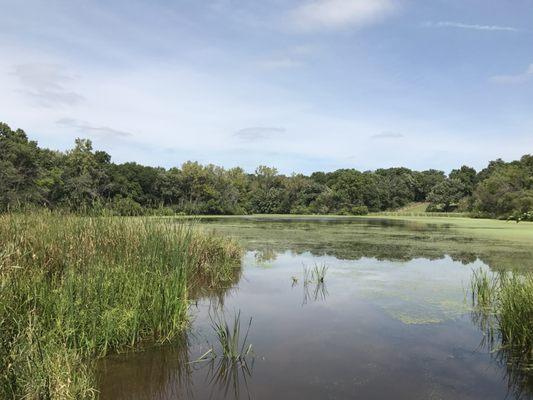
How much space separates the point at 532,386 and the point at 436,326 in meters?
1.74

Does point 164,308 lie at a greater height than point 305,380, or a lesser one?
greater

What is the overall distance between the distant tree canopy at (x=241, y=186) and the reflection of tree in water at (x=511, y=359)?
51.8 feet

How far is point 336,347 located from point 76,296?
2.78 metres

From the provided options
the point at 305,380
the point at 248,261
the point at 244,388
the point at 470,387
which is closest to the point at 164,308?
the point at 244,388

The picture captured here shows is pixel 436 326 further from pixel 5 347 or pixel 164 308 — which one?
pixel 5 347

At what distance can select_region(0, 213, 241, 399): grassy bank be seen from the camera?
2830mm

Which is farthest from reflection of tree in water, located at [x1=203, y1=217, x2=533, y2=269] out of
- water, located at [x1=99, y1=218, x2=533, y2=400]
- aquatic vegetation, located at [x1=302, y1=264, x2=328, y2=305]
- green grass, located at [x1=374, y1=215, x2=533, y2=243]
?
aquatic vegetation, located at [x1=302, y1=264, x2=328, y2=305]

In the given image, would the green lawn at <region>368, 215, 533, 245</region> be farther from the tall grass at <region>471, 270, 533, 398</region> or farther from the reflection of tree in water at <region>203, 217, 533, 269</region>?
the tall grass at <region>471, 270, 533, 398</region>

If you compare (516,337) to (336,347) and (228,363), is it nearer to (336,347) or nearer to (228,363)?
(336,347)

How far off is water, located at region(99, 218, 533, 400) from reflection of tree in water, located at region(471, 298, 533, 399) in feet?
0.12

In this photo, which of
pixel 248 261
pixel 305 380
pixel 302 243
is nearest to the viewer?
pixel 305 380

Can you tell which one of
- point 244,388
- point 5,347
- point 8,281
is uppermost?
point 8,281

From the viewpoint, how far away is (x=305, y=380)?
3818mm

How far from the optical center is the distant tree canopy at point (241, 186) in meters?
25.5
